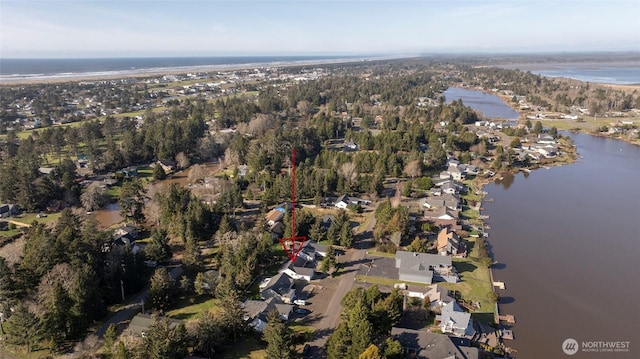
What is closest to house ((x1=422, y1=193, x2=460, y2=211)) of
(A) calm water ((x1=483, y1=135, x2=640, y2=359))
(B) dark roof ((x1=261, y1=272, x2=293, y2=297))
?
(A) calm water ((x1=483, y1=135, x2=640, y2=359))

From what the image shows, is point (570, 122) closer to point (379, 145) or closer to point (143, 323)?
point (379, 145)

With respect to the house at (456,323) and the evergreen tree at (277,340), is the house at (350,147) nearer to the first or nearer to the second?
the house at (456,323)

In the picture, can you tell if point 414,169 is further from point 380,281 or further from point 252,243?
point 252,243

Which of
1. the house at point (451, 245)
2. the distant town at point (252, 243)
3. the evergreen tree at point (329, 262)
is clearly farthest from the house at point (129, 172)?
the house at point (451, 245)

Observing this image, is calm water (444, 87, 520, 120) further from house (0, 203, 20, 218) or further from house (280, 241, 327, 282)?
house (0, 203, 20, 218)

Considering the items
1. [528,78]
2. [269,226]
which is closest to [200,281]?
[269,226]

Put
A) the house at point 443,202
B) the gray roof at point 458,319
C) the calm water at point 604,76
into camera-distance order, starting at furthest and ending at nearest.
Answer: the calm water at point 604,76 → the house at point 443,202 → the gray roof at point 458,319
